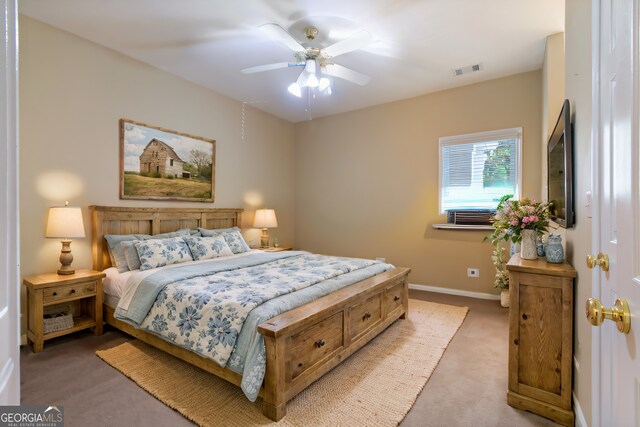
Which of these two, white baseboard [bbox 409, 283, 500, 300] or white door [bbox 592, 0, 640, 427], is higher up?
white door [bbox 592, 0, 640, 427]

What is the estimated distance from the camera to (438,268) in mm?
4348

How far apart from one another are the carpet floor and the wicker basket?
14cm

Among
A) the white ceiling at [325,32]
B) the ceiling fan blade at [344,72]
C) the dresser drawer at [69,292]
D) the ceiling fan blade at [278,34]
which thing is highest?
the white ceiling at [325,32]

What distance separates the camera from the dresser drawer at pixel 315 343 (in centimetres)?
188

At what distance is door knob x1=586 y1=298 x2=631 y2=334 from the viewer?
0.71 meters

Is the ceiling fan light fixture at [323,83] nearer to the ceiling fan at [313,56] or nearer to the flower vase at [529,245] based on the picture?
the ceiling fan at [313,56]

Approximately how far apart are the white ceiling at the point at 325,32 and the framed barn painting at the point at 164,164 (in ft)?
2.58

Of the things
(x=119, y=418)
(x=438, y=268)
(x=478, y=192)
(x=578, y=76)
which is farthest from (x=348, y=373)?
(x=478, y=192)

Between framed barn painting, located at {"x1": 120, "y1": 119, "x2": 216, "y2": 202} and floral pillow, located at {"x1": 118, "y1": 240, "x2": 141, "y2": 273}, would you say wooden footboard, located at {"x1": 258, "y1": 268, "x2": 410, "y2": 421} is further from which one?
framed barn painting, located at {"x1": 120, "y1": 119, "x2": 216, "y2": 202}

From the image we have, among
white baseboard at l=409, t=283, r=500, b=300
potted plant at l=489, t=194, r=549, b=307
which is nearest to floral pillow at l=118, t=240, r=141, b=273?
potted plant at l=489, t=194, r=549, b=307

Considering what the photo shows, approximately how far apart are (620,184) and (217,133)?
4.34 m

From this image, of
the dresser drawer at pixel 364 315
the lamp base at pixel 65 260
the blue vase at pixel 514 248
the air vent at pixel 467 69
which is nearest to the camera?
the dresser drawer at pixel 364 315

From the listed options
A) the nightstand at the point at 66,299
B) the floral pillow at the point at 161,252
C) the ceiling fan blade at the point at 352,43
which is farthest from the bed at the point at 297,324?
the ceiling fan blade at the point at 352,43

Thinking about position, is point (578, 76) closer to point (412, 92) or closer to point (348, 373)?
point (348, 373)
